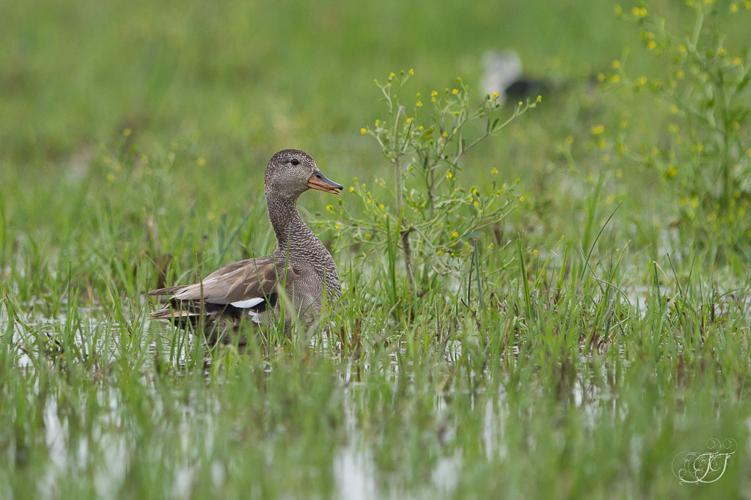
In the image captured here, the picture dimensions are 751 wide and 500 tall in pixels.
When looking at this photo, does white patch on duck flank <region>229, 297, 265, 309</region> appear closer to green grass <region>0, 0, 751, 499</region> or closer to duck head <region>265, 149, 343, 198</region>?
green grass <region>0, 0, 751, 499</region>

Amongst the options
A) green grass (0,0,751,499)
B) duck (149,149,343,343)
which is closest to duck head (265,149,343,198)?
duck (149,149,343,343)

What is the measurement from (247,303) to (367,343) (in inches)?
23.7

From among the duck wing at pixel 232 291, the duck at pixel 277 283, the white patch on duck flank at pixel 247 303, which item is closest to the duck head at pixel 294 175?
the duck at pixel 277 283

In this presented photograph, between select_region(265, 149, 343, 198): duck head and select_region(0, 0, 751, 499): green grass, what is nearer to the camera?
select_region(0, 0, 751, 499): green grass

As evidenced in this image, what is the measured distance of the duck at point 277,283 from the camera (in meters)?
5.48

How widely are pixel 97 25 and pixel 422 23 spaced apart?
421cm

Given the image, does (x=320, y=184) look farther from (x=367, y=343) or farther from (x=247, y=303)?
(x=367, y=343)

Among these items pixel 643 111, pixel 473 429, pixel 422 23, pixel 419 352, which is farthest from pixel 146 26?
pixel 473 429

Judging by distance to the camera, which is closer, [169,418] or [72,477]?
[72,477]

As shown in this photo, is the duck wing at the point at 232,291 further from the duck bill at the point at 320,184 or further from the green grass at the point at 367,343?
the duck bill at the point at 320,184

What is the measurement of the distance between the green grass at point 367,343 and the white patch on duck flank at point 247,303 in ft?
0.59

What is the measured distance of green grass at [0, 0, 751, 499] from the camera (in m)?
3.73

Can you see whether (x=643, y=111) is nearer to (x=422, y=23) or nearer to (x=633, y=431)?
(x=422, y=23)

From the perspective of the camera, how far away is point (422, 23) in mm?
15758
